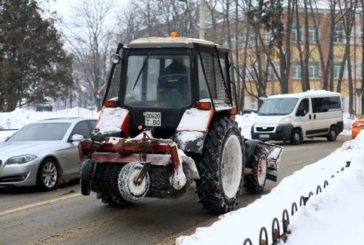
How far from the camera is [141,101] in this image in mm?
8312

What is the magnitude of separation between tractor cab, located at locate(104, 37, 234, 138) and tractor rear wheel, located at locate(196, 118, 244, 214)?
0.36m

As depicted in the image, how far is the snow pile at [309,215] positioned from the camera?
4.50 m

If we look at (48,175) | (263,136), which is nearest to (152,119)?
(48,175)

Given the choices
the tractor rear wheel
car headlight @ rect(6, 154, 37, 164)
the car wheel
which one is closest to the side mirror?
the car wheel

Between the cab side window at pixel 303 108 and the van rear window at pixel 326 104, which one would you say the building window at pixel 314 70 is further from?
the cab side window at pixel 303 108

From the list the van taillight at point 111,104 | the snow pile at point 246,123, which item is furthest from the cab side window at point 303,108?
the van taillight at point 111,104

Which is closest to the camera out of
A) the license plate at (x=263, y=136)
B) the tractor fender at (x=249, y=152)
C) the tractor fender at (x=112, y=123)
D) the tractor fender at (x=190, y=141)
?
the tractor fender at (x=190, y=141)

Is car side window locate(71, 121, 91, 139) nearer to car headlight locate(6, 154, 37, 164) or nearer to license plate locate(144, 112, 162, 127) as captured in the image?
car headlight locate(6, 154, 37, 164)

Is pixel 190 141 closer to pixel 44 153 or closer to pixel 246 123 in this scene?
pixel 44 153

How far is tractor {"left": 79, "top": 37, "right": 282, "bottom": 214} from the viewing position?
7.19 meters

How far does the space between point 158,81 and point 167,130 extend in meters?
0.72

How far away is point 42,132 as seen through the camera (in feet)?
38.9

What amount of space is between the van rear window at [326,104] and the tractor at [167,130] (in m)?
15.7

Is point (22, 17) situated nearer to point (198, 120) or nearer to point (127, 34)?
point (127, 34)
